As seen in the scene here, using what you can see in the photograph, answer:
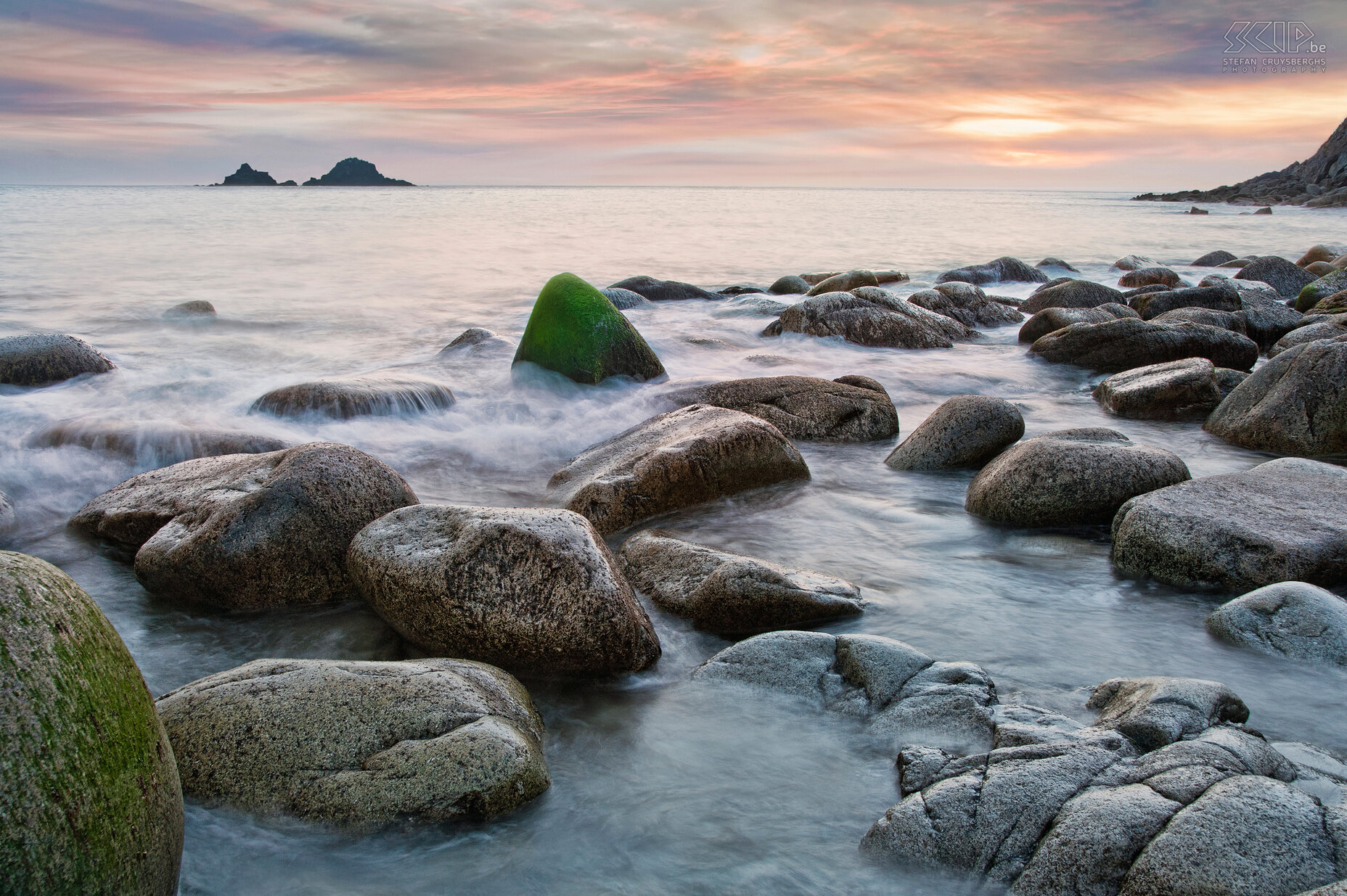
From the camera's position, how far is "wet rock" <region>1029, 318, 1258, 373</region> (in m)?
8.98

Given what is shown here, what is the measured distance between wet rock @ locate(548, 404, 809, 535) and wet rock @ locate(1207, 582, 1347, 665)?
2.72 m

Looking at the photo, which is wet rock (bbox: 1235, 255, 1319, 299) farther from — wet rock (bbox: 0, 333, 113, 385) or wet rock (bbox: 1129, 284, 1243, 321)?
wet rock (bbox: 0, 333, 113, 385)

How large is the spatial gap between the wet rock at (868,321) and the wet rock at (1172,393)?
11.4 ft

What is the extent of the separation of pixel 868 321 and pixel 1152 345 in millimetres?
3180

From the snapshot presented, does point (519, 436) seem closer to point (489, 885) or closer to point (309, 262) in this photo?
point (489, 885)

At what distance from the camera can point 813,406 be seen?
279 inches

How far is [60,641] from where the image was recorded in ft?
6.51

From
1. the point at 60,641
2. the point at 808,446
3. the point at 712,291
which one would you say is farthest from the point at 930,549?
the point at 712,291

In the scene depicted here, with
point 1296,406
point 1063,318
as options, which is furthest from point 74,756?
point 1063,318

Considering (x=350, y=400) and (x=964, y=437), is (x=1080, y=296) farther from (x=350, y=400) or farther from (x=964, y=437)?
(x=350, y=400)

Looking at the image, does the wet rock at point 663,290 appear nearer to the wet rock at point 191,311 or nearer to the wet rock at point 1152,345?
the wet rock at point 191,311

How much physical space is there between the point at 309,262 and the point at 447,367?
12.9 m

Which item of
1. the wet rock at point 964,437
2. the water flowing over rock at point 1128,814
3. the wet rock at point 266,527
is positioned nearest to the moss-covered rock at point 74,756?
the water flowing over rock at point 1128,814

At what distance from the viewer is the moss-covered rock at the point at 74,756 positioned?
1.78 metres
